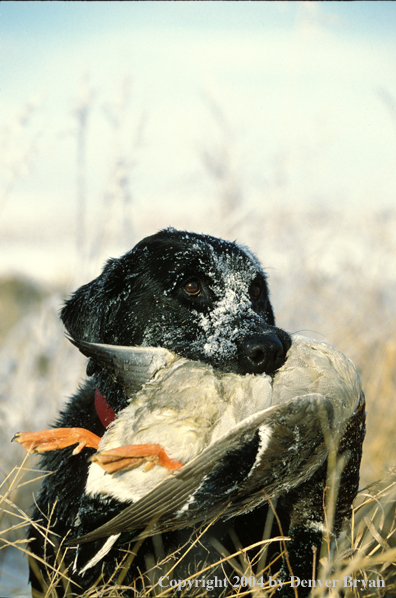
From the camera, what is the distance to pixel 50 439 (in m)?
1.61

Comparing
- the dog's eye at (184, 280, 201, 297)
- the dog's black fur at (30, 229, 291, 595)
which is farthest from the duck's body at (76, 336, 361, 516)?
the dog's eye at (184, 280, 201, 297)

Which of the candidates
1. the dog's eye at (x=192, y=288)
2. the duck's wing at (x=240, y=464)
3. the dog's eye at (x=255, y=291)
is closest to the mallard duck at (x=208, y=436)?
the duck's wing at (x=240, y=464)

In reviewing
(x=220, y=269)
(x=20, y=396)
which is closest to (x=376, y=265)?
(x=220, y=269)

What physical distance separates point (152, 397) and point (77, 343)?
0.93ft

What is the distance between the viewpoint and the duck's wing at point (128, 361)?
5.55 ft

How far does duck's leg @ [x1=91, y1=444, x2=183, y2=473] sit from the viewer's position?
4.28 feet

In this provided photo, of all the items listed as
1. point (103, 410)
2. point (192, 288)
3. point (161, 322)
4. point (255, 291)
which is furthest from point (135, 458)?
point (255, 291)

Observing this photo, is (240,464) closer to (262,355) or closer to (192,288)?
(262,355)

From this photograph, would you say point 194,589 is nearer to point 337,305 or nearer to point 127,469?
point 127,469

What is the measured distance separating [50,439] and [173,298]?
98 centimetres

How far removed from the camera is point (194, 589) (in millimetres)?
1865

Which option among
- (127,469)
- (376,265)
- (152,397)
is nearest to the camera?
(127,469)

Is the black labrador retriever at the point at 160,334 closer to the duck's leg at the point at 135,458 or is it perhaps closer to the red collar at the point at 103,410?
the red collar at the point at 103,410

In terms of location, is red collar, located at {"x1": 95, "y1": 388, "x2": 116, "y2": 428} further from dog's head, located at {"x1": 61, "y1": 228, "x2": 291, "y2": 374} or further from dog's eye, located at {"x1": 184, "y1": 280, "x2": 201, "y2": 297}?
dog's eye, located at {"x1": 184, "y1": 280, "x2": 201, "y2": 297}
